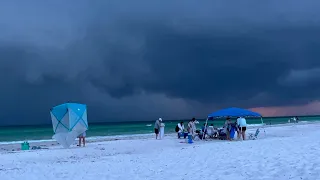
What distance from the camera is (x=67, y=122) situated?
19.4 metres

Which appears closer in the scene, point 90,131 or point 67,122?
point 67,122

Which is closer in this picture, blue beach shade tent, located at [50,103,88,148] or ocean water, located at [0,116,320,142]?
blue beach shade tent, located at [50,103,88,148]

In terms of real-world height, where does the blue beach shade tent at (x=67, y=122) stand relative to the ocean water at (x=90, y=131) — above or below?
above

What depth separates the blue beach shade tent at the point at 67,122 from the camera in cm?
1944

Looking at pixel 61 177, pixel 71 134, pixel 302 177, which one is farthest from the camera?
pixel 71 134

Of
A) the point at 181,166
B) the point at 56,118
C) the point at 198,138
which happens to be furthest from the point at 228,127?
the point at 181,166

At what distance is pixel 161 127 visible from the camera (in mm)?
26297

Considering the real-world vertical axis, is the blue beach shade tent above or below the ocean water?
above

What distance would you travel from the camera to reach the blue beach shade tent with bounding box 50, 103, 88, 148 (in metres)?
19.4

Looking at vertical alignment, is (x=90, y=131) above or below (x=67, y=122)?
below

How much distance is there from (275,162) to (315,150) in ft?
7.99

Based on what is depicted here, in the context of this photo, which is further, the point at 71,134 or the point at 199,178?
the point at 71,134

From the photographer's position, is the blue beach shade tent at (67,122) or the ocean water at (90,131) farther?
the ocean water at (90,131)

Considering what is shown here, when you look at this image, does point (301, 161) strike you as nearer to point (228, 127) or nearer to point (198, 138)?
point (228, 127)
